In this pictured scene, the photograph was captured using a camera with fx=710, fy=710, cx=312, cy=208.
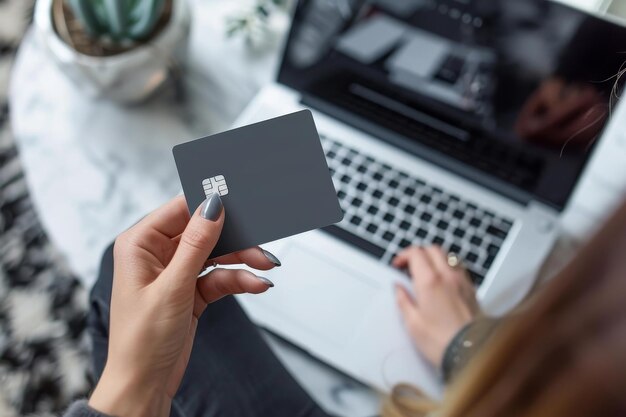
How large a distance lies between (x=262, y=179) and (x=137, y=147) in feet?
1.30

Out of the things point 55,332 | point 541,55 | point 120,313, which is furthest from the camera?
point 55,332

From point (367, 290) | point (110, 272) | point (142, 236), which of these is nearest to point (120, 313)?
point (142, 236)

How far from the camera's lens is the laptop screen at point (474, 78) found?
2.48ft

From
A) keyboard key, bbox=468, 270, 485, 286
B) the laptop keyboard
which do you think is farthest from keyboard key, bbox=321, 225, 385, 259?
keyboard key, bbox=468, 270, 485, 286

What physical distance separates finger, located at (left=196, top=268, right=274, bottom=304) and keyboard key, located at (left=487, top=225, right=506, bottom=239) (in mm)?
335

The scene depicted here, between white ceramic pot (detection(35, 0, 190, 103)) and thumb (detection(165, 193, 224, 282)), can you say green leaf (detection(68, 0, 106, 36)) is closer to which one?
white ceramic pot (detection(35, 0, 190, 103))

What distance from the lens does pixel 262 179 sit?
0.62 metres

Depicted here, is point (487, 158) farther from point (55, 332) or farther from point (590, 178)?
point (55, 332)

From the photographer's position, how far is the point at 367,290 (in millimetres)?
865

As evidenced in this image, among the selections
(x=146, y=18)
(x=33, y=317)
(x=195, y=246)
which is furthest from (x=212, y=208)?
(x=33, y=317)

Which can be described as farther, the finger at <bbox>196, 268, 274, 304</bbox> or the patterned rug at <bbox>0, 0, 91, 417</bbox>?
the patterned rug at <bbox>0, 0, 91, 417</bbox>

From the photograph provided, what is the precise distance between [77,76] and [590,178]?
0.66m

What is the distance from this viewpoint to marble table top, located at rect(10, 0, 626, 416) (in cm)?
88

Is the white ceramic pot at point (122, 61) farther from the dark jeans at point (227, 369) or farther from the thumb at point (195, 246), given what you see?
the thumb at point (195, 246)
